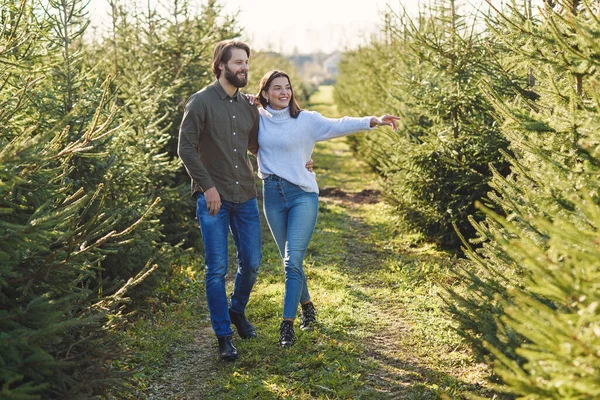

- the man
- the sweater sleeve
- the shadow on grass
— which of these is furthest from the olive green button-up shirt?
the shadow on grass

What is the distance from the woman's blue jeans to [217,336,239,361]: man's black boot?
0.56 meters

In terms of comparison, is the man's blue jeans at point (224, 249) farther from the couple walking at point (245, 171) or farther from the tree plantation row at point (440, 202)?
the tree plantation row at point (440, 202)

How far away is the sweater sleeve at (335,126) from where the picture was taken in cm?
499

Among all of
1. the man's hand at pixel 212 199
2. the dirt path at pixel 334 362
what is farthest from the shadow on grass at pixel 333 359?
the man's hand at pixel 212 199

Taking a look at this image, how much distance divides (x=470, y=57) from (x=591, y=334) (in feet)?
18.8

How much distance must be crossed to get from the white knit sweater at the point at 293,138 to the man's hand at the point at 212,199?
70 cm

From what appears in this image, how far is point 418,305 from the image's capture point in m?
6.22

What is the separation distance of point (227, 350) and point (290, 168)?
68.9 inches

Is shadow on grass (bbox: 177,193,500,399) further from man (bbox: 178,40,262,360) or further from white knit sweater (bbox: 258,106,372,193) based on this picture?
white knit sweater (bbox: 258,106,372,193)

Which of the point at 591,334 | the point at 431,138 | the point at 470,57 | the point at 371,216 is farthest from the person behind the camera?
the point at 371,216

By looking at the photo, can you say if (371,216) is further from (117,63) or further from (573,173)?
(573,173)

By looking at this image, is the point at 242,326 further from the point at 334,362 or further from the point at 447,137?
the point at 447,137

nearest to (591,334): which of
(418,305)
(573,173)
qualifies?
(573,173)

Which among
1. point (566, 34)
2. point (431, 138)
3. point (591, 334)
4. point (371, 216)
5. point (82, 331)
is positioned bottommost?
point (371, 216)
